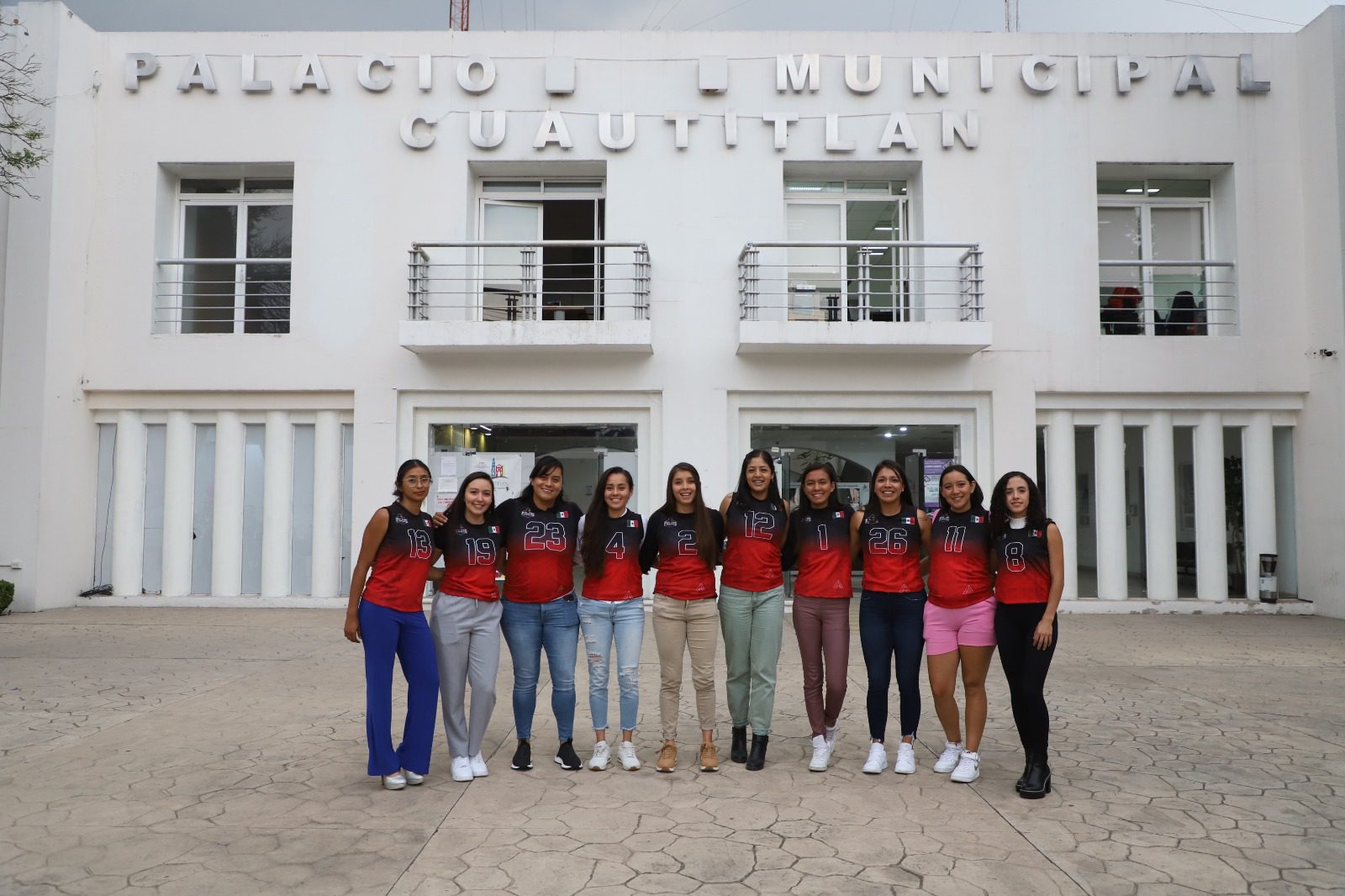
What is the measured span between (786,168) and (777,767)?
9.26m

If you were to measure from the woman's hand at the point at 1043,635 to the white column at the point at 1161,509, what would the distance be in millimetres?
8711

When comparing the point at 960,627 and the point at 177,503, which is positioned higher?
the point at 177,503

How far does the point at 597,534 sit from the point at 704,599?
698 millimetres

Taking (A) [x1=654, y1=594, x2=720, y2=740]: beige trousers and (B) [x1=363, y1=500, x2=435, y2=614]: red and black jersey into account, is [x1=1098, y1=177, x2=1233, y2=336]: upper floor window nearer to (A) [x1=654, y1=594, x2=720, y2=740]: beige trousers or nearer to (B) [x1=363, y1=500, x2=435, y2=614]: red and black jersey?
(A) [x1=654, y1=594, x2=720, y2=740]: beige trousers

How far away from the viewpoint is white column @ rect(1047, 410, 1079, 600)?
12219mm

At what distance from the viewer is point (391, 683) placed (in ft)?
15.2

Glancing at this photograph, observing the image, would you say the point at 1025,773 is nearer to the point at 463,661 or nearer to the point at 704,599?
the point at 704,599

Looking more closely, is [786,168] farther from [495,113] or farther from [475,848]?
[475,848]

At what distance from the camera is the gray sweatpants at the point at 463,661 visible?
497 cm

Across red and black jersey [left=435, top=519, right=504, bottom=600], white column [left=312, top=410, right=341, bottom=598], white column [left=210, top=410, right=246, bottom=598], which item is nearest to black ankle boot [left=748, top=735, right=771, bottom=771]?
red and black jersey [left=435, top=519, right=504, bottom=600]

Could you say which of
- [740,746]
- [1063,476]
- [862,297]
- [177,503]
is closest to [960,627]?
[740,746]

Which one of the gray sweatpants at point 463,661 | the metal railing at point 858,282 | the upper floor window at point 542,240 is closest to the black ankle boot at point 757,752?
the gray sweatpants at point 463,661

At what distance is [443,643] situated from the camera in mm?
5012

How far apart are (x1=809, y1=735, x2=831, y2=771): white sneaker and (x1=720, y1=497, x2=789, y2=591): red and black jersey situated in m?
0.85
